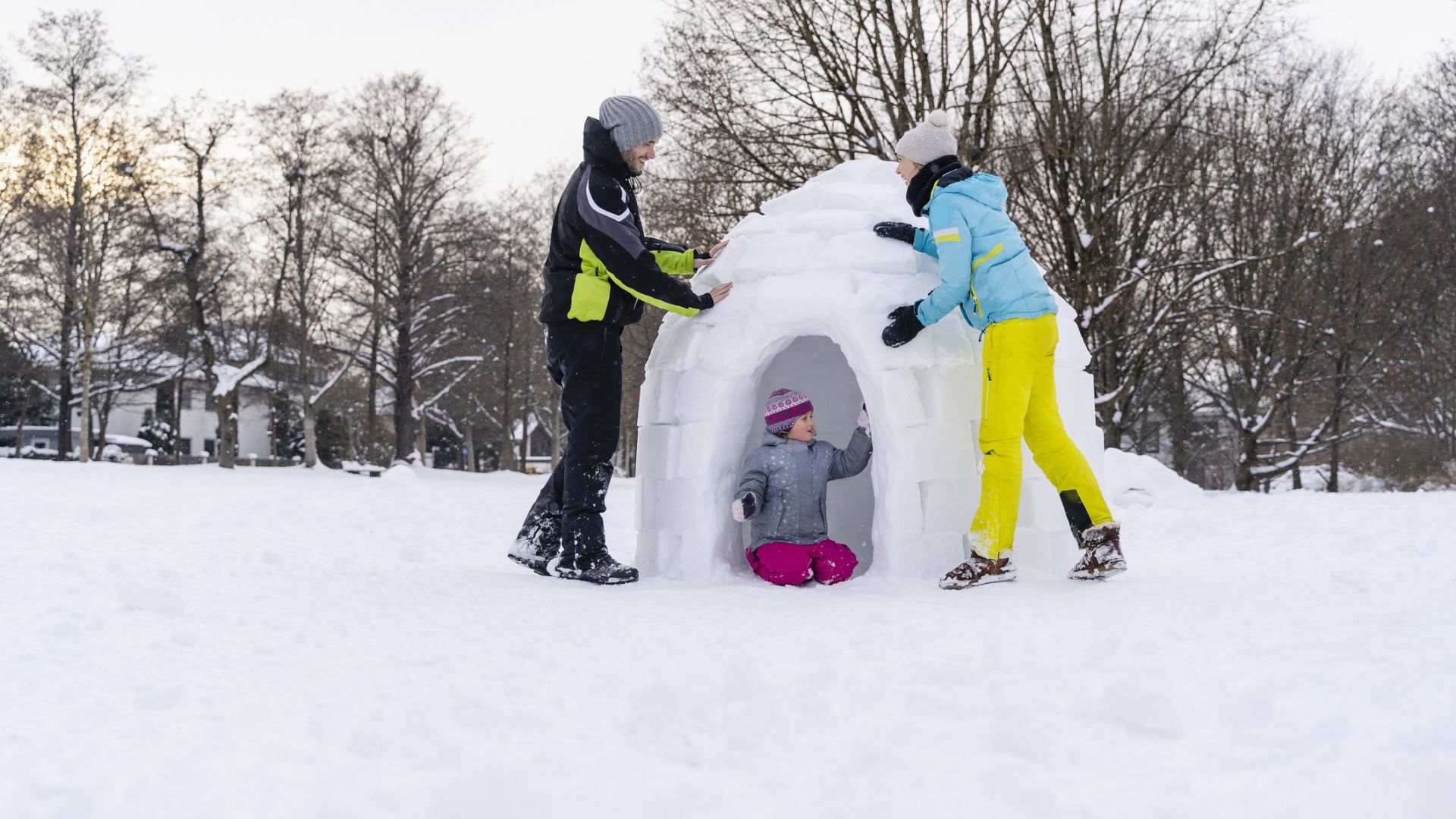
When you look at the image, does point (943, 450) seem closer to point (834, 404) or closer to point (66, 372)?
point (834, 404)

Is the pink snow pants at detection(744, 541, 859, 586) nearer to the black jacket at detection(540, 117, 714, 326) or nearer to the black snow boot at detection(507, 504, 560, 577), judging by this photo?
the black snow boot at detection(507, 504, 560, 577)

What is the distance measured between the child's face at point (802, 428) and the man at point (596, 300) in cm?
68

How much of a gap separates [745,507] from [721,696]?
5.88 ft

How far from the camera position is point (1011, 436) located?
136 inches

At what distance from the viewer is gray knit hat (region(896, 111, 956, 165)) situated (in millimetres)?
3764

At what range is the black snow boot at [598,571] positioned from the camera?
3.74 metres

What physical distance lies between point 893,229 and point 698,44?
9.01m

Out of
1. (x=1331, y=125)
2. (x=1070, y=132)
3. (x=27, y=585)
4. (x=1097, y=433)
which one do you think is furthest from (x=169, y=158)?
(x=1331, y=125)

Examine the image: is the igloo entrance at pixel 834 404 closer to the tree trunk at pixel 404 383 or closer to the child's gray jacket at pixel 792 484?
the child's gray jacket at pixel 792 484

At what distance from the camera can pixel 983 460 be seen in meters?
3.54

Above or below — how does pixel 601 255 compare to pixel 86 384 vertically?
below

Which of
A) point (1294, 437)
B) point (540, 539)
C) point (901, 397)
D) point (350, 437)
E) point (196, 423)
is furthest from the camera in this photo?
point (196, 423)

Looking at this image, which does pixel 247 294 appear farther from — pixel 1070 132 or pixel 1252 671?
pixel 1252 671

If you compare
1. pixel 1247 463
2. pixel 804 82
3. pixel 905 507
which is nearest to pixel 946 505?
pixel 905 507
